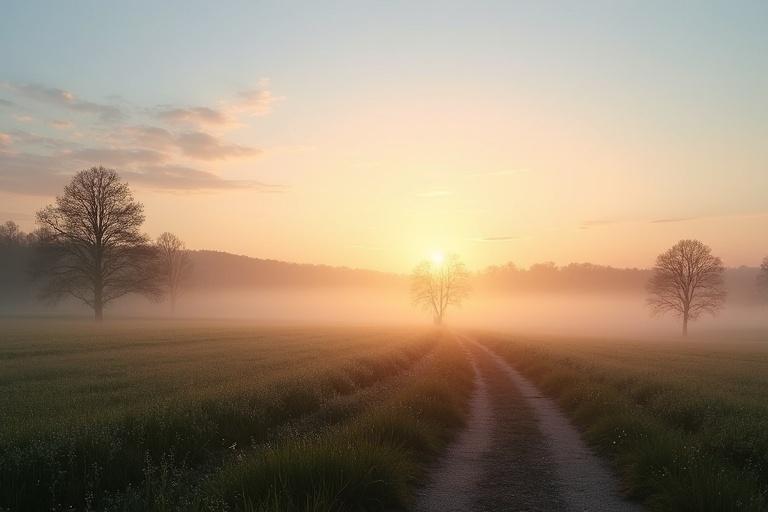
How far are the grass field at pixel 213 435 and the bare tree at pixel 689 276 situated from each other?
66.8m

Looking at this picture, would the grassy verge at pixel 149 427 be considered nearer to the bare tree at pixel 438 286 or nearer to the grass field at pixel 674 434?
the grass field at pixel 674 434

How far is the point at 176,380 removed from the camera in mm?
18297

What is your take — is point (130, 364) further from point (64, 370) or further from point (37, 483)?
point (37, 483)

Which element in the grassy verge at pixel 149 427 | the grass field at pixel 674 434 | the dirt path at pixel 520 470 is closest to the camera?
the grass field at pixel 674 434

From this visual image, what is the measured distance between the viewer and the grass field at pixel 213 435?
7359 mm

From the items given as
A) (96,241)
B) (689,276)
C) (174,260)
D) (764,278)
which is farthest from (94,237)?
(764,278)

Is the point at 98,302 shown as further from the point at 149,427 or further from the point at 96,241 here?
the point at 149,427

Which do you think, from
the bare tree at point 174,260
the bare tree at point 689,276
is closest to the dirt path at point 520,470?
the bare tree at point 689,276

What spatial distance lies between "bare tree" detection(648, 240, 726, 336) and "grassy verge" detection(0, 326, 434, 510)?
68711 millimetres

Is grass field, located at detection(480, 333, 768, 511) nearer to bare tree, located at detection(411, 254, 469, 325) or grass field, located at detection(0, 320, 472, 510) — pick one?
grass field, located at detection(0, 320, 472, 510)

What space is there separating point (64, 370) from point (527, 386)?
19068 millimetres

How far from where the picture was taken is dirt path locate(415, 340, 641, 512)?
27.3ft

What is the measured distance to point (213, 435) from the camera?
11.2 m

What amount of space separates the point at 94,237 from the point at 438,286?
62.8m
